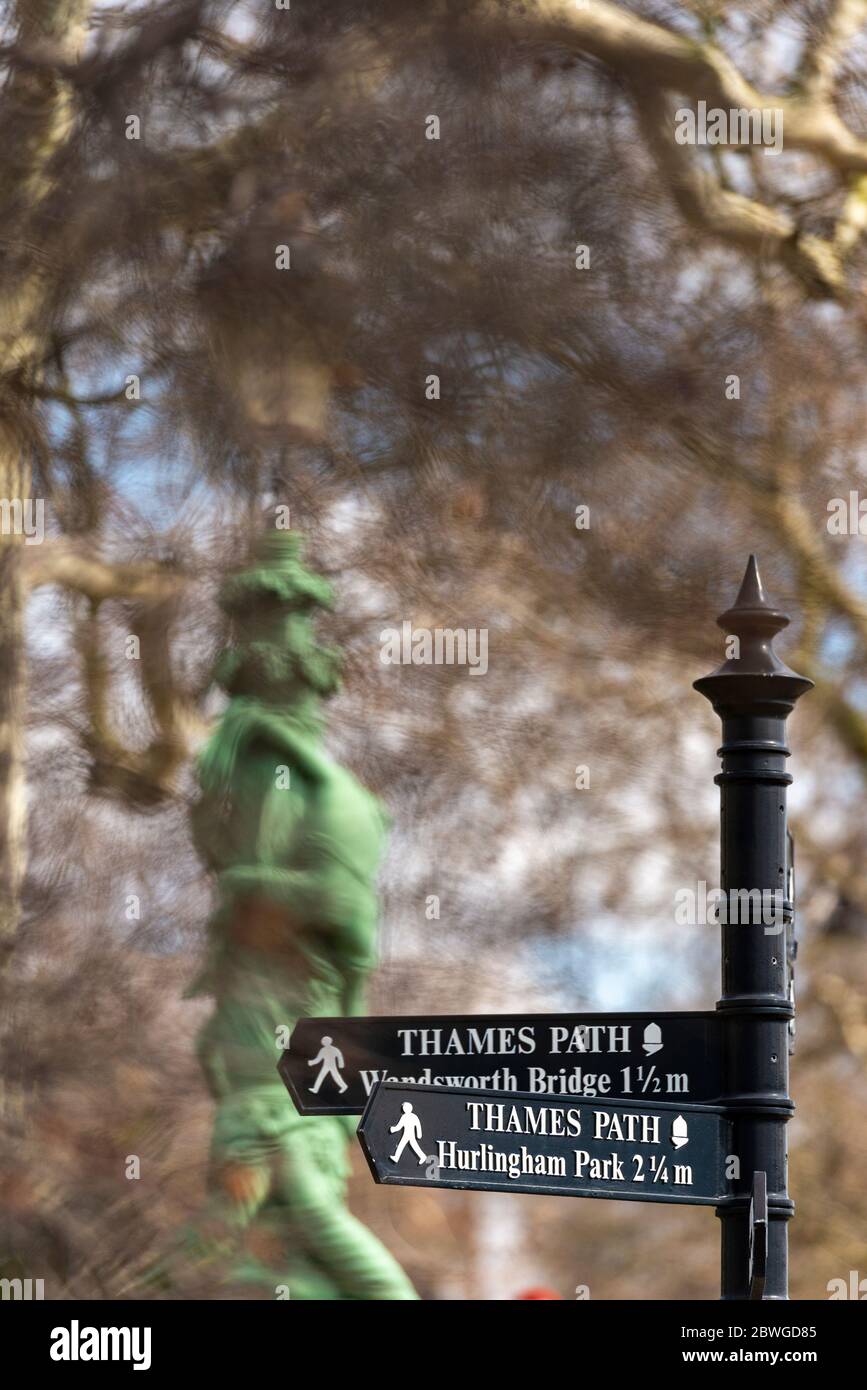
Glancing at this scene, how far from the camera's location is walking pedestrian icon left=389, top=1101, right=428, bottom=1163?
203 cm

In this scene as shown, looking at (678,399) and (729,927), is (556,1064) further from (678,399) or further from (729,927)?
(678,399)

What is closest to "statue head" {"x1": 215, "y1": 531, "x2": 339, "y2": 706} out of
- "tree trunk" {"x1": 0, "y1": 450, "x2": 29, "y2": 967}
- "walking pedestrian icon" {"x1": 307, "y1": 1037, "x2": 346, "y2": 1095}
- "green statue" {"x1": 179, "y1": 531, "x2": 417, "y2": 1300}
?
"green statue" {"x1": 179, "y1": 531, "x2": 417, "y2": 1300}

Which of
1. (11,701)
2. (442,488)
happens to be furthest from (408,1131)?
(442,488)

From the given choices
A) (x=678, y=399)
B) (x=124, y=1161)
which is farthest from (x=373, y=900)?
(x=678, y=399)

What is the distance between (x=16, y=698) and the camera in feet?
22.5

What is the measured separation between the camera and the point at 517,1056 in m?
2.16

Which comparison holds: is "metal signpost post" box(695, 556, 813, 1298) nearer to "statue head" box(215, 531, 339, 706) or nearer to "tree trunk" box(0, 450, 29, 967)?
"statue head" box(215, 531, 339, 706)

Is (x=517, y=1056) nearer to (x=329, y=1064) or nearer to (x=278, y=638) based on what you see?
(x=329, y=1064)

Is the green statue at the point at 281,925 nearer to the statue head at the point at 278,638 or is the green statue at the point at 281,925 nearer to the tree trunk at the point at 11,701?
the statue head at the point at 278,638

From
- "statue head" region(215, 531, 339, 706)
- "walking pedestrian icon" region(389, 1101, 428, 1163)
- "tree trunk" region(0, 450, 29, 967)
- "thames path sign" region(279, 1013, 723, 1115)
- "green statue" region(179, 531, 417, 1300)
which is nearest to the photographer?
"walking pedestrian icon" region(389, 1101, 428, 1163)

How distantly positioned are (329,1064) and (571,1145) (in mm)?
234

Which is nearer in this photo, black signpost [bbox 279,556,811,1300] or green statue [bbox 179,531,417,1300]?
black signpost [bbox 279,556,811,1300]
